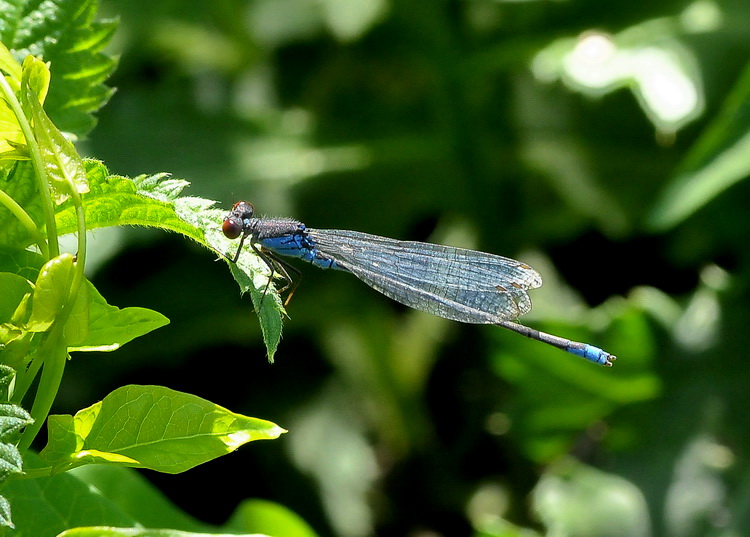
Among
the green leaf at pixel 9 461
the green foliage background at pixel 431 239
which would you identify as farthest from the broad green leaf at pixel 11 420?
the green foliage background at pixel 431 239

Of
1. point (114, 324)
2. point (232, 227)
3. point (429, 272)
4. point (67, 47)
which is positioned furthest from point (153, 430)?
point (429, 272)

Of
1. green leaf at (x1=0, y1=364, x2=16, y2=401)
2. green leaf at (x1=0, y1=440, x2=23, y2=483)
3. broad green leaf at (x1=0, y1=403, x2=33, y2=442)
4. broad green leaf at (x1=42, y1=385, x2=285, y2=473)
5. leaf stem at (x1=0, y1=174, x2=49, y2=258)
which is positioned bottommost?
green leaf at (x1=0, y1=440, x2=23, y2=483)

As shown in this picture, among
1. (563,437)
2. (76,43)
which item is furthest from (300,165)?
(76,43)

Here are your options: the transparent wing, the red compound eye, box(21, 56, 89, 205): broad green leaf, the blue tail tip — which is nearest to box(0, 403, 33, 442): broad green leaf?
box(21, 56, 89, 205): broad green leaf

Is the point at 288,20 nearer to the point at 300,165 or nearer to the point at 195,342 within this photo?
the point at 300,165

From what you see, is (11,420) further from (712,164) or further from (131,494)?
(712,164)

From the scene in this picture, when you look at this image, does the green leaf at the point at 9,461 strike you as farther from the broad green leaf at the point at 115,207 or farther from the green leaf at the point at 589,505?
the green leaf at the point at 589,505

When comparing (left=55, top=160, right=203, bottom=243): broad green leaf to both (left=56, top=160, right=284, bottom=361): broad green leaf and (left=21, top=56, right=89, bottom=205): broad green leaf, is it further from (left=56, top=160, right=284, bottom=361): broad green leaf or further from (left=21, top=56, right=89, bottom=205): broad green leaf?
(left=21, top=56, right=89, bottom=205): broad green leaf
